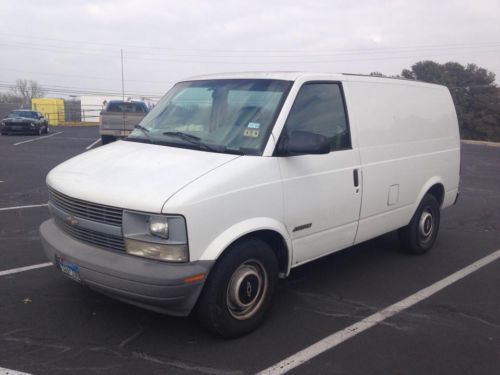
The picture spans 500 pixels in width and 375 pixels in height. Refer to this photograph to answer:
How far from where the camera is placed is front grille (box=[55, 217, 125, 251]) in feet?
11.7

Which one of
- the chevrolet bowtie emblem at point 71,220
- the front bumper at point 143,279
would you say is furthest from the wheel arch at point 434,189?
the chevrolet bowtie emblem at point 71,220

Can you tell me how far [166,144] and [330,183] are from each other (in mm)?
1483

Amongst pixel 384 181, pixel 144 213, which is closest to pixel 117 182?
pixel 144 213

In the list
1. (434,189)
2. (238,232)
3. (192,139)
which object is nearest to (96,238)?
(238,232)

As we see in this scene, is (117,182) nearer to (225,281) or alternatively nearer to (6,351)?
(225,281)

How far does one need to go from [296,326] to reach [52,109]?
4488 centimetres

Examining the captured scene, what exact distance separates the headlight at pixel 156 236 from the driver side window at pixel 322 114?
1.36 metres

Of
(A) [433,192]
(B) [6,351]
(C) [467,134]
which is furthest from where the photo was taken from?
(C) [467,134]

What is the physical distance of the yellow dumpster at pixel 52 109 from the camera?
43.5 meters

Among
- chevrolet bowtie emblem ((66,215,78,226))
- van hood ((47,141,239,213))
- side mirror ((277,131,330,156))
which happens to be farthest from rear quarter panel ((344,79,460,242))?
chevrolet bowtie emblem ((66,215,78,226))

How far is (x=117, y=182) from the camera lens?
3.66 meters

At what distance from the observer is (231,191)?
3629mm

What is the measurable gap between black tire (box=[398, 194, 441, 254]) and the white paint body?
222mm

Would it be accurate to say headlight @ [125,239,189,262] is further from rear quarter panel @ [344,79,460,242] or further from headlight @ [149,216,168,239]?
rear quarter panel @ [344,79,460,242]
